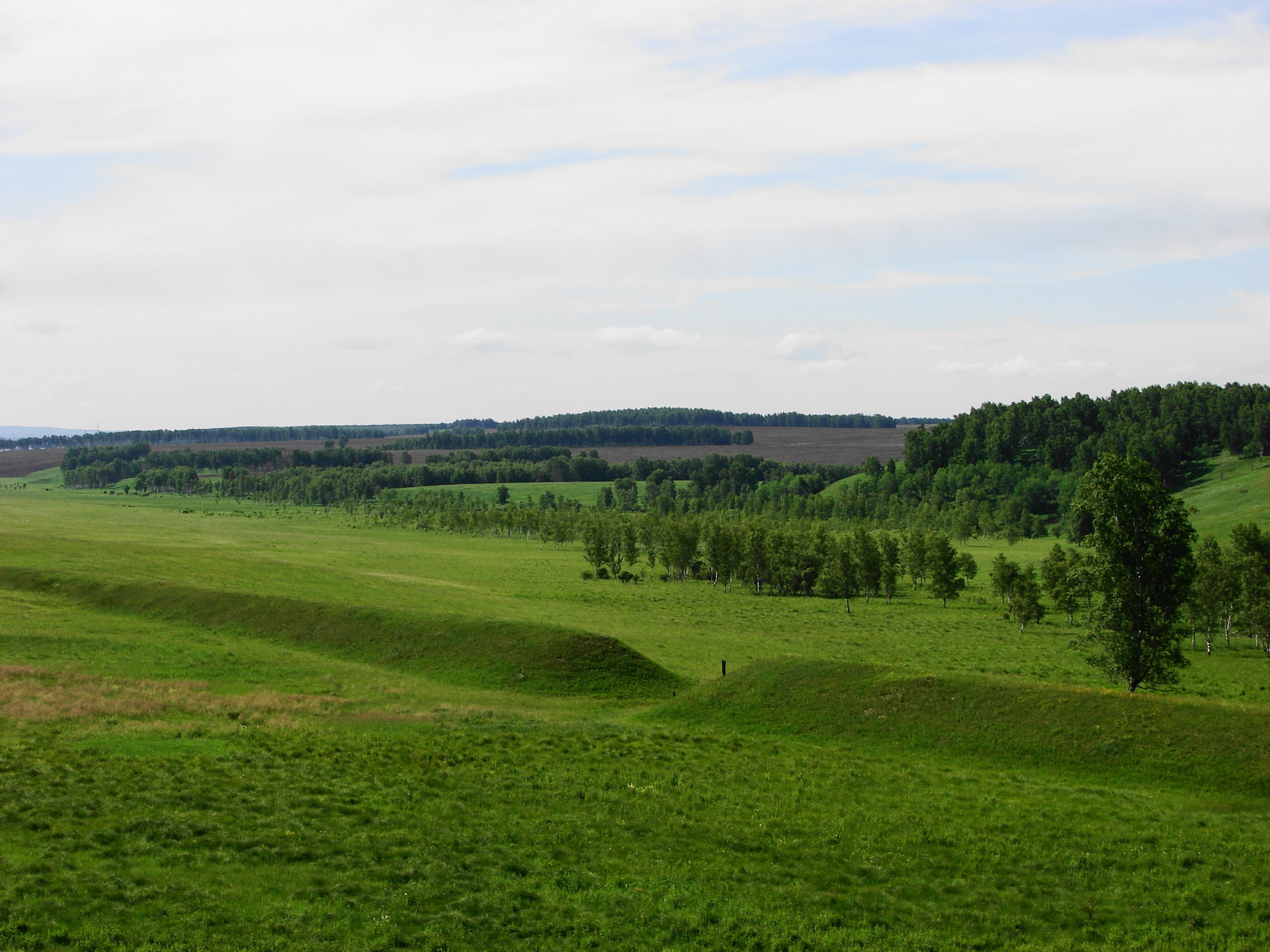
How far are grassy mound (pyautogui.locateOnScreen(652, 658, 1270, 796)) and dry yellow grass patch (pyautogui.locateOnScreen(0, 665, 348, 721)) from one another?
18.7 meters

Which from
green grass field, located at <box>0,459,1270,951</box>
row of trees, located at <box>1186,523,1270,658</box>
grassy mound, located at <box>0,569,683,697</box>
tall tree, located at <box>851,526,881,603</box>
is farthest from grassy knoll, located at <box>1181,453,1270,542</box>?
grassy mound, located at <box>0,569,683,697</box>

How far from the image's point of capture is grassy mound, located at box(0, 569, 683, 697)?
50.7m

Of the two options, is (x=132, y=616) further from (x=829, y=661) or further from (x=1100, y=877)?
(x=1100, y=877)

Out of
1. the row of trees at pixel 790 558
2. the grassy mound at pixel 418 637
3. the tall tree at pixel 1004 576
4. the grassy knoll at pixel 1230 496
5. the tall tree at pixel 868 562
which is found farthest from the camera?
the grassy knoll at pixel 1230 496

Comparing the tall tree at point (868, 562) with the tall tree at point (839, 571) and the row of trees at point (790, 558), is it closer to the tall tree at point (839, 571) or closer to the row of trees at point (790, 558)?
the row of trees at point (790, 558)

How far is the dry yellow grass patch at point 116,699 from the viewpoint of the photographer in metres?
35.6

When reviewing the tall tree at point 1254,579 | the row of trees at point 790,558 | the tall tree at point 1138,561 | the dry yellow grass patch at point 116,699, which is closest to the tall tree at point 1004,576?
the row of trees at point 790,558

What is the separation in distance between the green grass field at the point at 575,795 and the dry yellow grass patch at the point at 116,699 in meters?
0.25

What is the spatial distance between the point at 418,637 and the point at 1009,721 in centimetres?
3724

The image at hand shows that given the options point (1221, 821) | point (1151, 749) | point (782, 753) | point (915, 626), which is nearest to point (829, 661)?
point (782, 753)

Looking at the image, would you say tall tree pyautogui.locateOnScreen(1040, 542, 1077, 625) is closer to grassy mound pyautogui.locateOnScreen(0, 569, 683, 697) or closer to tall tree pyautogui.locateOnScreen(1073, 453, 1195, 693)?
tall tree pyautogui.locateOnScreen(1073, 453, 1195, 693)

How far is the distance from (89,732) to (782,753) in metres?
27.3

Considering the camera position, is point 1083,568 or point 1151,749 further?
point 1083,568

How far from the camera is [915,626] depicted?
87.9 meters
